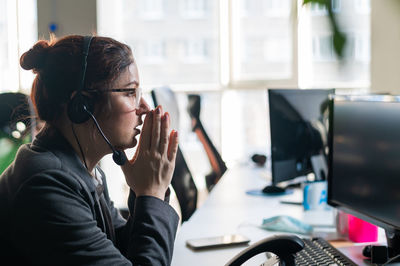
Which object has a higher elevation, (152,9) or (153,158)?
(152,9)

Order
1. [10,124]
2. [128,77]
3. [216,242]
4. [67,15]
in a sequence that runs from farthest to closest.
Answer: [67,15]
[10,124]
[216,242]
[128,77]

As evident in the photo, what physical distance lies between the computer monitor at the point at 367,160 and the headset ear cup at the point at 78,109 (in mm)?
646

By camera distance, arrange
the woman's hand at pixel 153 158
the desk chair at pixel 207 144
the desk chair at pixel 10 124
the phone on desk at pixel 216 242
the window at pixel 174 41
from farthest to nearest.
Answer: the window at pixel 174 41 → the desk chair at pixel 207 144 → the desk chair at pixel 10 124 → the phone on desk at pixel 216 242 → the woman's hand at pixel 153 158

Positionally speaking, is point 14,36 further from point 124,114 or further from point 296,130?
point 124,114

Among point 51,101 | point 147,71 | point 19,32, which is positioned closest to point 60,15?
point 19,32

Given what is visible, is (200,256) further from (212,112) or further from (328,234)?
(212,112)

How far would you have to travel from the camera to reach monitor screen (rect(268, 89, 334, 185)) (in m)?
1.73

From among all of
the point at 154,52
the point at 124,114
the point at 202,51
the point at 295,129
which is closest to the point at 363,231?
the point at 295,129

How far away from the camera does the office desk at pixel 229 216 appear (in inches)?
44.9

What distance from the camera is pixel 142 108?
44.1 inches

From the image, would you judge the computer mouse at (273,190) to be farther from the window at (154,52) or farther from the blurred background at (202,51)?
the window at (154,52)

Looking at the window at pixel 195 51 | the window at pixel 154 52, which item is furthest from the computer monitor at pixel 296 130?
the window at pixel 154 52

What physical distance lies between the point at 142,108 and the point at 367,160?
1.81 feet

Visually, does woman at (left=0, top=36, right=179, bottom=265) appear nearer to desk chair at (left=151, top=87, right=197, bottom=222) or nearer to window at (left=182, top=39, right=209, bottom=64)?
desk chair at (left=151, top=87, right=197, bottom=222)
